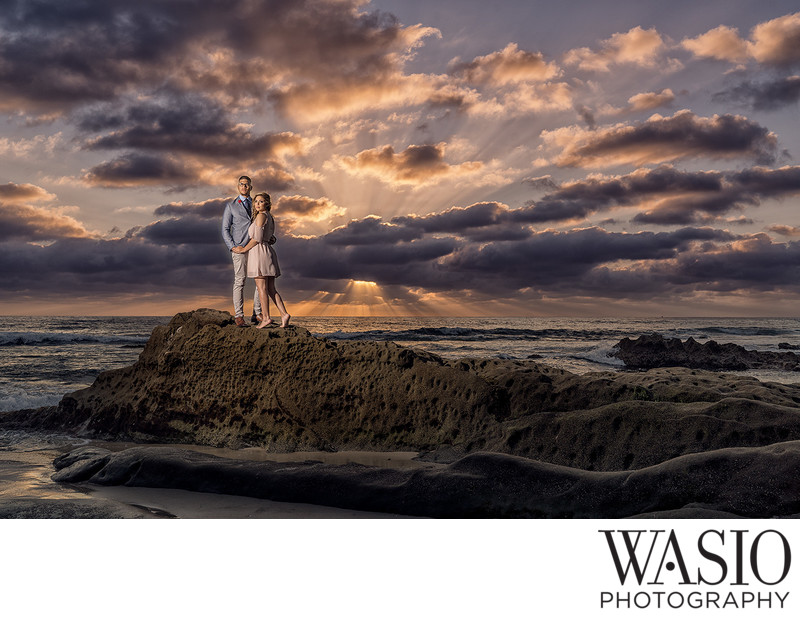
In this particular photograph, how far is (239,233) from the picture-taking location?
6172 mm

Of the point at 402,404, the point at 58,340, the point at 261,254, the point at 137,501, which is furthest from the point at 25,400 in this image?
the point at 58,340

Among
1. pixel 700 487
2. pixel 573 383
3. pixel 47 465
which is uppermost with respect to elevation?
pixel 573 383

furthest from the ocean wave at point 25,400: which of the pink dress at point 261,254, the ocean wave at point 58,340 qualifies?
the ocean wave at point 58,340

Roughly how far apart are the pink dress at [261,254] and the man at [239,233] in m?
0.14

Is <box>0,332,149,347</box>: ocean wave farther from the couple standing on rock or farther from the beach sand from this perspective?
the beach sand

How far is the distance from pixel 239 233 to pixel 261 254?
1.39 feet

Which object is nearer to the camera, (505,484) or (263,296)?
(505,484)

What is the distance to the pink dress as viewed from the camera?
5.99m

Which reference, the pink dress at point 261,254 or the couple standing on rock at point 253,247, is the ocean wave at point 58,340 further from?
the pink dress at point 261,254

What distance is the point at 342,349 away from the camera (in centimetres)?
545

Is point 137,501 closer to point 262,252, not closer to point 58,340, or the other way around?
point 262,252

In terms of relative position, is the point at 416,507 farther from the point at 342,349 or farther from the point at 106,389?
the point at 106,389
